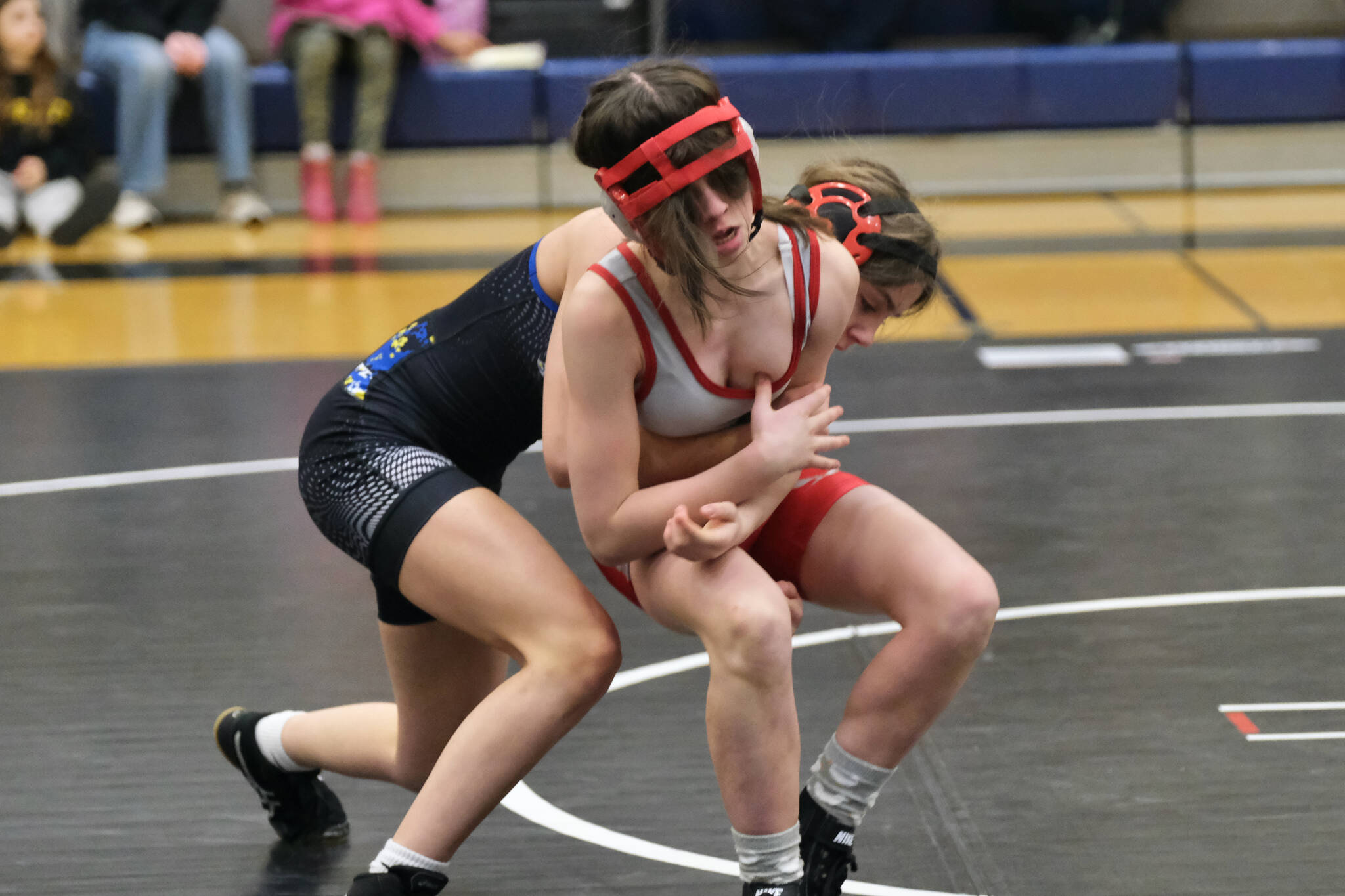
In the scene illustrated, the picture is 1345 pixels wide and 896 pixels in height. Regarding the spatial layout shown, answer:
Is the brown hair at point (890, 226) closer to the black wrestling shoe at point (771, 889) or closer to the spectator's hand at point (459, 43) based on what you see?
the black wrestling shoe at point (771, 889)

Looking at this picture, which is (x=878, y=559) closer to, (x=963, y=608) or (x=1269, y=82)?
(x=963, y=608)

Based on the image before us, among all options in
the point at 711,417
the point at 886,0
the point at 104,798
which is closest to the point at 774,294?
the point at 711,417

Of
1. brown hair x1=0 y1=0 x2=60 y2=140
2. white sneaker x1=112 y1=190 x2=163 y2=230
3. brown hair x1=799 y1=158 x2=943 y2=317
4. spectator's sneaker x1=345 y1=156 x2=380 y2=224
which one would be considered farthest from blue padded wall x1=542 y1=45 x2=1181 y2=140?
brown hair x1=799 y1=158 x2=943 y2=317

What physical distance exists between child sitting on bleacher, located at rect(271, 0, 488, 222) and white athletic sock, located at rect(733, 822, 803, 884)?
6.40 m

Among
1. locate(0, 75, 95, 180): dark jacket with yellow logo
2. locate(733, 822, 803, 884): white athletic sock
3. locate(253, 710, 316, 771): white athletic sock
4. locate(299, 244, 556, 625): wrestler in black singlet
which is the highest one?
locate(299, 244, 556, 625): wrestler in black singlet

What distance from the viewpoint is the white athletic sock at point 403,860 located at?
1.96m

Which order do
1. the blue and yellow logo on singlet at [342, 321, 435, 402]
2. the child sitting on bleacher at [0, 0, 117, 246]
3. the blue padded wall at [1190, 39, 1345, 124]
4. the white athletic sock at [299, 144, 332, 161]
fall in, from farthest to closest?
the blue padded wall at [1190, 39, 1345, 124] < the white athletic sock at [299, 144, 332, 161] < the child sitting on bleacher at [0, 0, 117, 246] < the blue and yellow logo on singlet at [342, 321, 435, 402]

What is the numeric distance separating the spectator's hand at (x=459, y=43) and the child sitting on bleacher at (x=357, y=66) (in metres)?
0.10

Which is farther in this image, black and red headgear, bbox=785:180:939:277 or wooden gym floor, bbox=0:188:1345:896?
wooden gym floor, bbox=0:188:1345:896

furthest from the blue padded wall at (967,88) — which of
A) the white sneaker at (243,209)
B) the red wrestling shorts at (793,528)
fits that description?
the red wrestling shorts at (793,528)

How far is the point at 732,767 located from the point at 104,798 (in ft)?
3.73

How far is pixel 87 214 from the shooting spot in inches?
293

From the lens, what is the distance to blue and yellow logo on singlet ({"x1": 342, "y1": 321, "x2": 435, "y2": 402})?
221 cm

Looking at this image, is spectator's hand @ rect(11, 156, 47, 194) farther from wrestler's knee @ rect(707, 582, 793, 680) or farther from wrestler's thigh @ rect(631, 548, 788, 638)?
wrestler's knee @ rect(707, 582, 793, 680)
